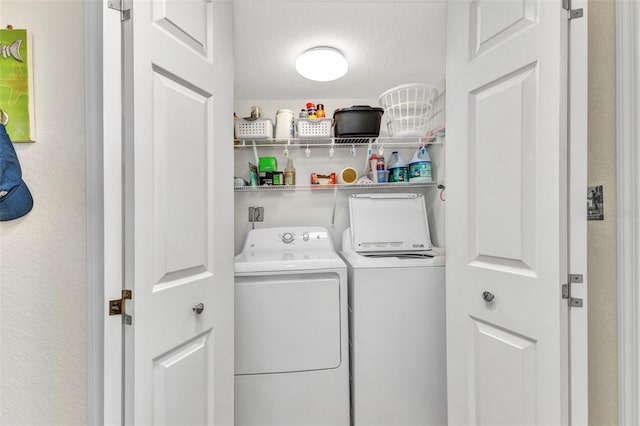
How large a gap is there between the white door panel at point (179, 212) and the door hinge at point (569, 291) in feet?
3.97

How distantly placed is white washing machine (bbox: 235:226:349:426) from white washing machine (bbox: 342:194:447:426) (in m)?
0.09

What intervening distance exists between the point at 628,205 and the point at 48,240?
180 centimetres

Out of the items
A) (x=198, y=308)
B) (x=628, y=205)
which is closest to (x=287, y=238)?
(x=198, y=308)

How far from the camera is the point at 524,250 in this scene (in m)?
0.97

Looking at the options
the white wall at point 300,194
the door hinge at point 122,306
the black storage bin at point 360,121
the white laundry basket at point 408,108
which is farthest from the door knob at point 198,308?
the white laundry basket at point 408,108

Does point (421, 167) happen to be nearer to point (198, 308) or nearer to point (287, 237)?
point (287, 237)

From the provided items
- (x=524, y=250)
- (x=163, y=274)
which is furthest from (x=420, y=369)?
(x=163, y=274)

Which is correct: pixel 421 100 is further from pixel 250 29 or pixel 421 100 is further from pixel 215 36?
pixel 215 36

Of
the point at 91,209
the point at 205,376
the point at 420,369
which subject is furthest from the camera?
the point at 420,369

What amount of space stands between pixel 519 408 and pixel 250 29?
2.17 metres

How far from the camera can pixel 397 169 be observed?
7.19 ft

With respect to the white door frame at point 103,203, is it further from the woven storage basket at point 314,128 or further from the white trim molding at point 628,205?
the white trim molding at point 628,205

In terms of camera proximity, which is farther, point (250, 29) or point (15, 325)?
point (250, 29)

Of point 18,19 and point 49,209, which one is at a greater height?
point 18,19
